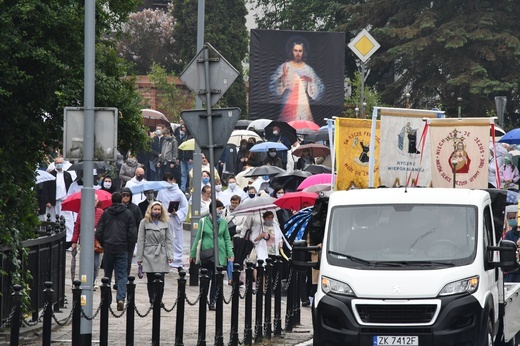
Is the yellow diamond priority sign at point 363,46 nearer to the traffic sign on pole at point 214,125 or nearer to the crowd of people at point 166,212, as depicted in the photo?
the crowd of people at point 166,212

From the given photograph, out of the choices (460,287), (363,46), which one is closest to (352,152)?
(460,287)

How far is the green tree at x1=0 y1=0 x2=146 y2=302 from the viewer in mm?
17109

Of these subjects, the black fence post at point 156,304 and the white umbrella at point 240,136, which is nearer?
the black fence post at point 156,304

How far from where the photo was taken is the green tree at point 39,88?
1711 centimetres

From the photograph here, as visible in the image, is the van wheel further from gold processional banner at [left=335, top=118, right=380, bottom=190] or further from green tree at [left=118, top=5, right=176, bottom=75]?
green tree at [left=118, top=5, right=176, bottom=75]

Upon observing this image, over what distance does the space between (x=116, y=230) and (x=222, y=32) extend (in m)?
47.2

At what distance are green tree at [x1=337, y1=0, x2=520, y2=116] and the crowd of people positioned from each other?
59.4 feet

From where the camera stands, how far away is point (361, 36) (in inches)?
1185

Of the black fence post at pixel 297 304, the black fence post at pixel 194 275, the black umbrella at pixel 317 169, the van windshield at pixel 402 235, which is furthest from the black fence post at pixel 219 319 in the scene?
the black umbrella at pixel 317 169

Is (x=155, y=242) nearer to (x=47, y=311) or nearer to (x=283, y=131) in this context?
(x=47, y=311)

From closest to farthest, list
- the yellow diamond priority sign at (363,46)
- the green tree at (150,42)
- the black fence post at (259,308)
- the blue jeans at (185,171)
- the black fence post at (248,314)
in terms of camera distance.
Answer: the black fence post at (248,314)
the black fence post at (259,308)
the yellow diamond priority sign at (363,46)
the blue jeans at (185,171)
the green tree at (150,42)

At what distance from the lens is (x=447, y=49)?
6216cm

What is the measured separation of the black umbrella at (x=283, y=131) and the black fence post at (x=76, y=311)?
28.9 metres

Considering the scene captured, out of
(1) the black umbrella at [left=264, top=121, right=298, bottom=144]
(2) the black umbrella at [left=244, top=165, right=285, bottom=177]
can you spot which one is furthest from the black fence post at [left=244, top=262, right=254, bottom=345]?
(1) the black umbrella at [left=264, top=121, right=298, bottom=144]
